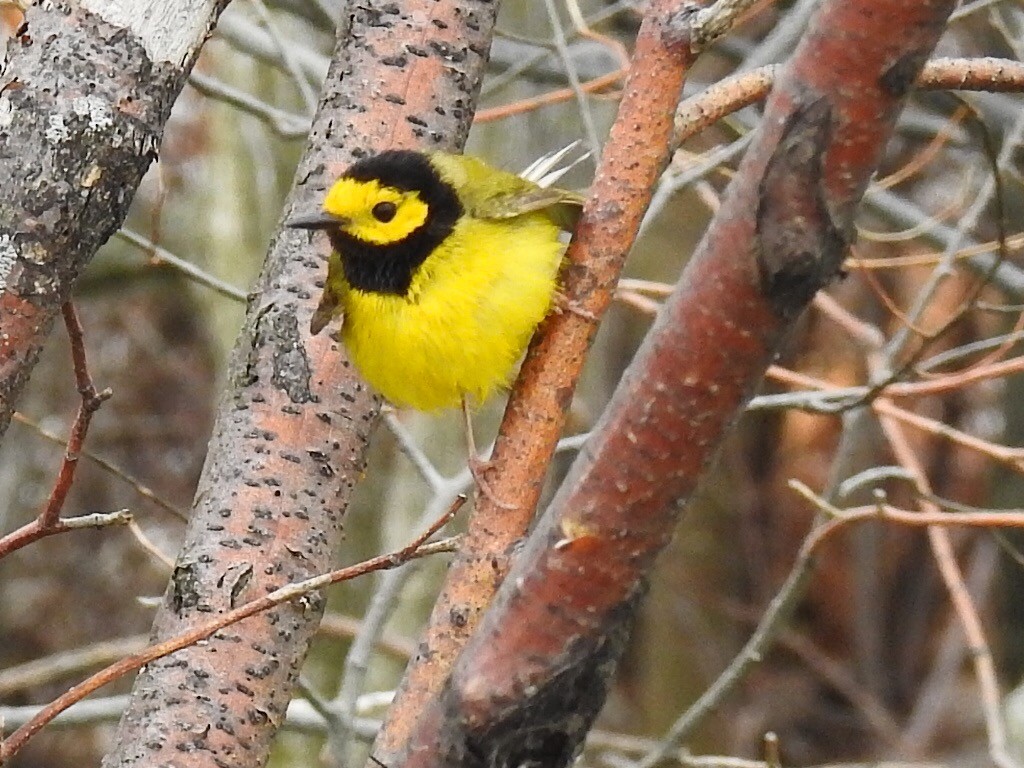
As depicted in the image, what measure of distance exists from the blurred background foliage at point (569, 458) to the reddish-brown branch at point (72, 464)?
11.0 ft

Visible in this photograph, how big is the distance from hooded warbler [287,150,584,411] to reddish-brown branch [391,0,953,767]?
0.96m

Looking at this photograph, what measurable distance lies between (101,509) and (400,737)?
697cm

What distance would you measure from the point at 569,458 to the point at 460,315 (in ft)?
13.0

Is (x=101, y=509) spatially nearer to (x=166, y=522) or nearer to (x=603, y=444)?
(x=166, y=522)

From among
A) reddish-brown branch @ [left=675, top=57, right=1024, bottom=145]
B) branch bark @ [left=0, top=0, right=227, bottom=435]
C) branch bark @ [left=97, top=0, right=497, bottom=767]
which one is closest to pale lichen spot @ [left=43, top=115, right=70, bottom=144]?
branch bark @ [left=0, top=0, right=227, bottom=435]

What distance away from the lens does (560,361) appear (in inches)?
69.2

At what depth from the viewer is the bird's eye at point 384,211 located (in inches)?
89.3

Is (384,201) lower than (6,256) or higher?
A: higher

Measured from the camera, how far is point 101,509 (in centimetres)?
809

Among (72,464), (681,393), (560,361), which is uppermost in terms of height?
(560,361)

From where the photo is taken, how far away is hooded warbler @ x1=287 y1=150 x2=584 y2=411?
210cm

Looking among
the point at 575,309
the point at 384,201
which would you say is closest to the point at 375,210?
the point at 384,201

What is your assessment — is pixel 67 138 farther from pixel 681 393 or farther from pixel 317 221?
pixel 681 393

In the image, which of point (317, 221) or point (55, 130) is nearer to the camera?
point (55, 130)
